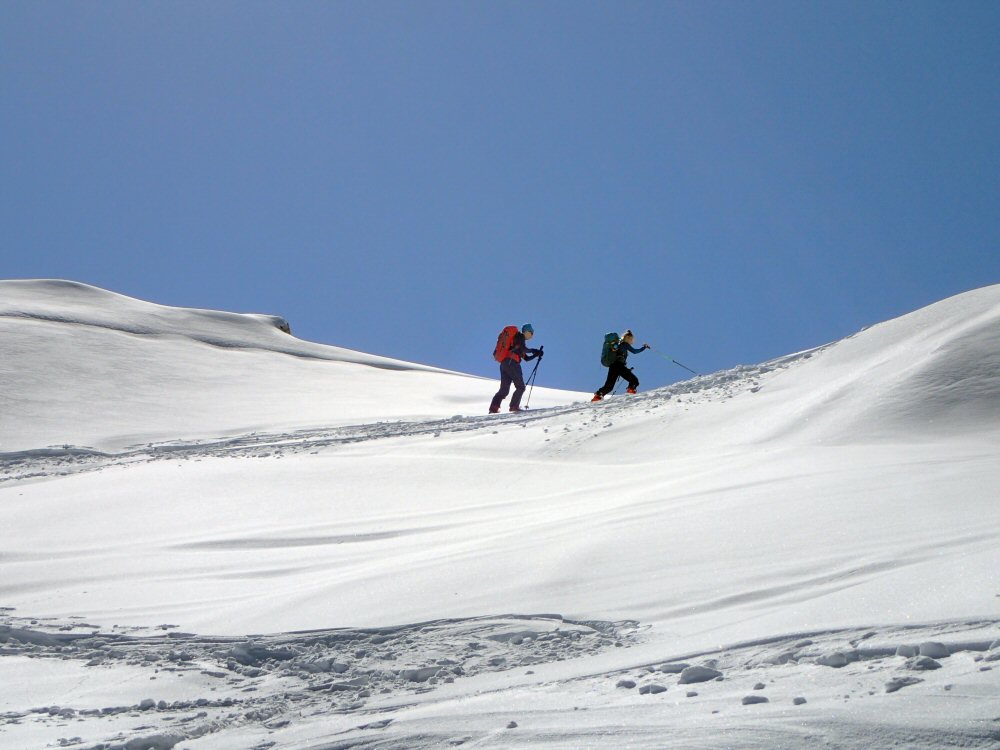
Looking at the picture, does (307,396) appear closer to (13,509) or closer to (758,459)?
(13,509)

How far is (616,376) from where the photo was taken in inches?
658

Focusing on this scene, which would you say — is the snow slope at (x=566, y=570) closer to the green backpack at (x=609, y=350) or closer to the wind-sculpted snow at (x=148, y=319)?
the green backpack at (x=609, y=350)

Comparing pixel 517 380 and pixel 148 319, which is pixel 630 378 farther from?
pixel 148 319

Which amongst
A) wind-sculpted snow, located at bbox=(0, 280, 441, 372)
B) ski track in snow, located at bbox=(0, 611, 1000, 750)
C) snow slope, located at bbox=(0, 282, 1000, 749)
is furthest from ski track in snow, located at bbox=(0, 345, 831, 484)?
wind-sculpted snow, located at bbox=(0, 280, 441, 372)

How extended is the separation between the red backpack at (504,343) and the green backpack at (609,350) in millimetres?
1686

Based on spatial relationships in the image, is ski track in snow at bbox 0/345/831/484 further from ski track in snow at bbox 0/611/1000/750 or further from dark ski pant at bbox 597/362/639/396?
ski track in snow at bbox 0/611/1000/750

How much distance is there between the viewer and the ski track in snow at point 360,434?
11.9 meters

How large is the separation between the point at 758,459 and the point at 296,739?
17.8 ft

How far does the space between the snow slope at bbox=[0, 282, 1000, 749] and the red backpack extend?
125 inches

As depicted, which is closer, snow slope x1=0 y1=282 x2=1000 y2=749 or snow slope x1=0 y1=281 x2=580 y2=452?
snow slope x1=0 y1=282 x2=1000 y2=749

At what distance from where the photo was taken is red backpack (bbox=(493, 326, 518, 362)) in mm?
16125

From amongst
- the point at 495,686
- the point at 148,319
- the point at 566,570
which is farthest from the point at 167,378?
the point at 495,686

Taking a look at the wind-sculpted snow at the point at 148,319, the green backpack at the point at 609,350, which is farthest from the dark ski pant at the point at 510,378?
the wind-sculpted snow at the point at 148,319

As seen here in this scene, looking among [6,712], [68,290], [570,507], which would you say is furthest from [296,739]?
[68,290]
